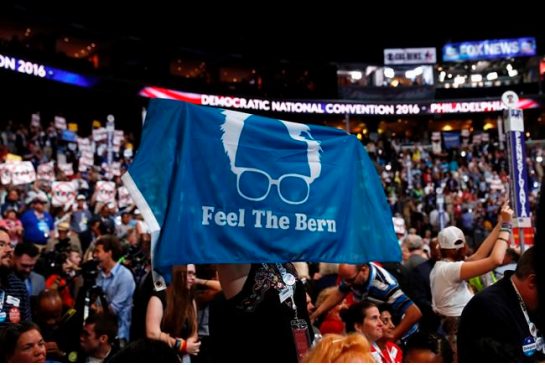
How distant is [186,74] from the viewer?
126 ft

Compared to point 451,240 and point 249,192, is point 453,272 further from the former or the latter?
point 249,192

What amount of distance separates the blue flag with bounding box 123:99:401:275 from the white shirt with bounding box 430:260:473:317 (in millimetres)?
1066

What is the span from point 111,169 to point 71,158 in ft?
12.8

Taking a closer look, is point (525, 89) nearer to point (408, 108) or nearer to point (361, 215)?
point (408, 108)

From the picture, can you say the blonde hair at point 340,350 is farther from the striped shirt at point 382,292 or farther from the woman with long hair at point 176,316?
the striped shirt at point 382,292

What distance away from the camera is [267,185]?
12.2ft

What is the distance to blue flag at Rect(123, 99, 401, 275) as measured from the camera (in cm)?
340

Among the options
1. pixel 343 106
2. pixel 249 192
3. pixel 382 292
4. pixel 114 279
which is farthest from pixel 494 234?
pixel 343 106

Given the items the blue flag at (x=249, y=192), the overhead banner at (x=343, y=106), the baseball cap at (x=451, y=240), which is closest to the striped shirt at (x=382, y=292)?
the baseball cap at (x=451, y=240)

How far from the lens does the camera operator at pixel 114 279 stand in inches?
255

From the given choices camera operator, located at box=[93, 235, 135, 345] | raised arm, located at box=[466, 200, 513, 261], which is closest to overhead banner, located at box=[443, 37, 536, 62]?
camera operator, located at box=[93, 235, 135, 345]

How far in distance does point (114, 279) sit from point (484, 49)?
39.3 metres

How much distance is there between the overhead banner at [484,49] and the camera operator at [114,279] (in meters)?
37.6

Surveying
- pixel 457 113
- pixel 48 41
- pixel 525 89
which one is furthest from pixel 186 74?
pixel 525 89
